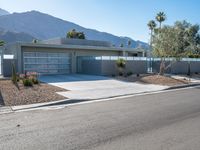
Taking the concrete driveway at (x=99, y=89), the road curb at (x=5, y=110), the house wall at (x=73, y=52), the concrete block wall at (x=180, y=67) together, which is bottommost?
the road curb at (x=5, y=110)

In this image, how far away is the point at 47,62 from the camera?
26.9 m

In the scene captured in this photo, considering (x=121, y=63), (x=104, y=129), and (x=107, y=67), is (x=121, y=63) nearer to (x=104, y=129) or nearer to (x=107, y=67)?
(x=107, y=67)

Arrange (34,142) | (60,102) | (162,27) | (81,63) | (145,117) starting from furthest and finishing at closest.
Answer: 1. (81,63)
2. (162,27)
3. (60,102)
4. (145,117)
5. (34,142)

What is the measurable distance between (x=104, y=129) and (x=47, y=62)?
2102 centimetres

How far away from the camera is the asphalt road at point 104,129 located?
5.58 metres

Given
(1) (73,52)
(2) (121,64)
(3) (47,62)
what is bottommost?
(2) (121,64)

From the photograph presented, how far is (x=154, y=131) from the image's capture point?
6.59 meters

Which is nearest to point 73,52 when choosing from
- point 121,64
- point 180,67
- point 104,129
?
point 121,64

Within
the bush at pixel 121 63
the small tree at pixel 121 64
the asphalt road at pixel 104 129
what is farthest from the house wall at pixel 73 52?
the asphalt road at pixel 104 129

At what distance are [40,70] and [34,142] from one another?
21206 mm

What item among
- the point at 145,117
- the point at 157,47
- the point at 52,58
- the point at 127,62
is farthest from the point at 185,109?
the point at 52,58

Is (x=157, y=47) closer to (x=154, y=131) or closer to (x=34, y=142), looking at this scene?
(x=154, y=131)

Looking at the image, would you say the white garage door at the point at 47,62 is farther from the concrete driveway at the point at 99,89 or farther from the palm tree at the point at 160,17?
the palm tree at the point at 160,17

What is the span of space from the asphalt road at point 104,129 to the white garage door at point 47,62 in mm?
16804
